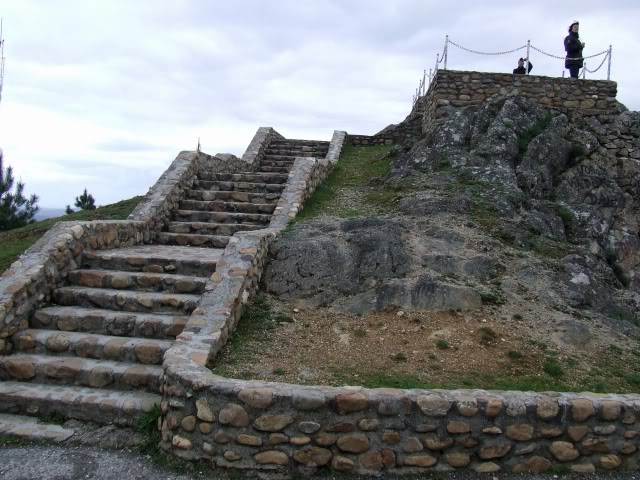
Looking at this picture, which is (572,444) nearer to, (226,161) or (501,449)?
(501,449)

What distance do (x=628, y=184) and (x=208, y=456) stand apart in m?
10.8

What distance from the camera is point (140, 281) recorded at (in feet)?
20.2

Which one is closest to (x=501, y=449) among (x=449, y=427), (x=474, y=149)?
(x=449, y=427)

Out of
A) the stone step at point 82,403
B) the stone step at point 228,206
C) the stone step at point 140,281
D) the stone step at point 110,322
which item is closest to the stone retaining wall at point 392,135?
the stone step at point 228,206

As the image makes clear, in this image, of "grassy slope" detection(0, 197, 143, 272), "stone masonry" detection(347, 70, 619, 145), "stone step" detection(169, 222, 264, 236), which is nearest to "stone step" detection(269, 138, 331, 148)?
"stone masonry" detection(347, 70, 619, 145)

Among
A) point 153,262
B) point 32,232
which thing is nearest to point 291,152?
point 32,232

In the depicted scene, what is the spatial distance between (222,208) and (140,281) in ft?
10.8

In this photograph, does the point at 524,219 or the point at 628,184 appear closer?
the point at 524,219

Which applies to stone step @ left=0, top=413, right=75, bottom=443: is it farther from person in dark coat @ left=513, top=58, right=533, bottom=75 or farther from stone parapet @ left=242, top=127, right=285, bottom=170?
person in dark coat @ left=513, top=58, right=533, bottom=75

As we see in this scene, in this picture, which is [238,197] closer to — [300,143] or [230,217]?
[230,217]

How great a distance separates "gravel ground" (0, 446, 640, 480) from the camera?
389 centimetres

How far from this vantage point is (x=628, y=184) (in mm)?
11062

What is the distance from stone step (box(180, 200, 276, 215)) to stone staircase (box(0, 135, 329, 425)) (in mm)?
1268

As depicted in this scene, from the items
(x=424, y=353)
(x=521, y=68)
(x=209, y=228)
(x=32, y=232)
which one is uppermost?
(x=521, y=68)
